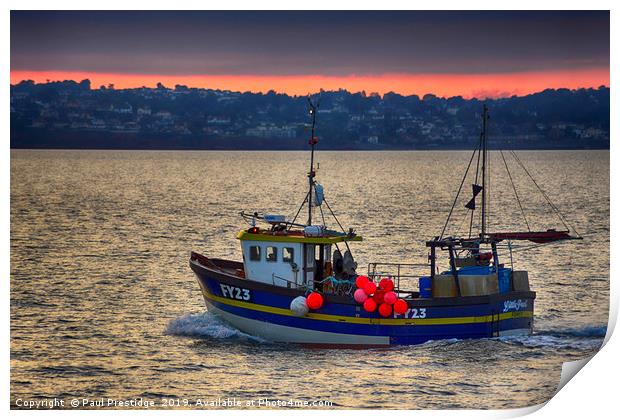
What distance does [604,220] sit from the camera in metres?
65.5

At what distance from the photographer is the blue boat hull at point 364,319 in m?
30.8

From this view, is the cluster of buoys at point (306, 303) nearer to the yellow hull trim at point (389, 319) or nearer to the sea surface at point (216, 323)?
the yellow hull trim at point (389, 319)

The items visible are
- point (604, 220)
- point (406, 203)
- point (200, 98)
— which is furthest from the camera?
point (406, 203)

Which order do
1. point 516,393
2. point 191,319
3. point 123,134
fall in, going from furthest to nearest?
point 123,134
point 191,319
point 516,393

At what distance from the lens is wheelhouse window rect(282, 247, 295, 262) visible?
32.0m

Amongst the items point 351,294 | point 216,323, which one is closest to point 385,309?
point 351,294

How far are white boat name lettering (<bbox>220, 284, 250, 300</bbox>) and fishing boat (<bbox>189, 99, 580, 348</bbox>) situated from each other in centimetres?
3

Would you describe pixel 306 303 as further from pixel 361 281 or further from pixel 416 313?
pixel 416 313

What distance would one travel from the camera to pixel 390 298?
30234mm

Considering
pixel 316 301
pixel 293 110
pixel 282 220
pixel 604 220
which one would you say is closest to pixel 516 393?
Answer: pixel 316 301

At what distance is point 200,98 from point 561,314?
80.5ft

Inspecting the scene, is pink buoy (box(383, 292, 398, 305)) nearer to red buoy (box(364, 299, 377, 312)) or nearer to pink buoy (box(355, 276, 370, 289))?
red buoy (box(364, 299, 377, 312))

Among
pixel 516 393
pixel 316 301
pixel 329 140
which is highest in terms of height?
pixel 329 140
